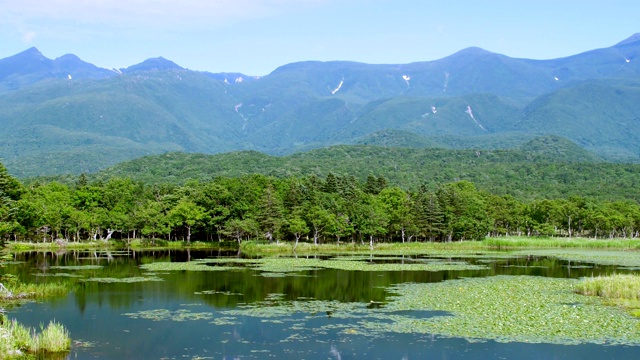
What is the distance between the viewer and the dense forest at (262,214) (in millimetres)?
102125

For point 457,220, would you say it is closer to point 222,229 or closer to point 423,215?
point 423,215

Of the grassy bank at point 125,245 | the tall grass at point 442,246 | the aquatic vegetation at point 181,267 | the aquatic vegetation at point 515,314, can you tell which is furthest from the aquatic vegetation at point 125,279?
the grassy bank at point 125,245

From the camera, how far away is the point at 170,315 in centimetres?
3900

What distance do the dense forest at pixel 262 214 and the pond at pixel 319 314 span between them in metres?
36.4

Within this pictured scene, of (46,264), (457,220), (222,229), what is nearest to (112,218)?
(222,229)

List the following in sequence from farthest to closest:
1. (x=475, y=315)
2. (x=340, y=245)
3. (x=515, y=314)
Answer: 1. (x=340, y=245)
2. (x=515, y=314)
3. (x=475, y=315)

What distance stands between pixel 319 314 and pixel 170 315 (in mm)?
9382

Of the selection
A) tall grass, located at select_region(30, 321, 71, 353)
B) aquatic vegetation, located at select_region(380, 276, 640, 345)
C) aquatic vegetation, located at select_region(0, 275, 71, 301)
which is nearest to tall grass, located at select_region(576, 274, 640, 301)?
aquatic vegetation, located at select_region(380, 276, 640, 345)

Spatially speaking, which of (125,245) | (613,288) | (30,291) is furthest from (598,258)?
(125,245)

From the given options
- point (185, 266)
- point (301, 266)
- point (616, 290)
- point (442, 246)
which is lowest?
point (442, 246)

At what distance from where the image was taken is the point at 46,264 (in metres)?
69.9

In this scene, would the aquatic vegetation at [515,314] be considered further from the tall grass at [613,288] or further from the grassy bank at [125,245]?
the grassy bank at [125,245]

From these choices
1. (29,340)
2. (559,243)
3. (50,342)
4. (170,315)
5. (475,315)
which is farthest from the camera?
(559,243)

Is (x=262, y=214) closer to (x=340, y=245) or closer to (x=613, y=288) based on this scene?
(x=340, y=245)
